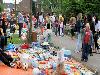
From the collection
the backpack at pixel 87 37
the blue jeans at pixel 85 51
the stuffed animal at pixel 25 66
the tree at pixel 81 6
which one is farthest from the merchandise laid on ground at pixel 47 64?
the tree at pixel 81 6

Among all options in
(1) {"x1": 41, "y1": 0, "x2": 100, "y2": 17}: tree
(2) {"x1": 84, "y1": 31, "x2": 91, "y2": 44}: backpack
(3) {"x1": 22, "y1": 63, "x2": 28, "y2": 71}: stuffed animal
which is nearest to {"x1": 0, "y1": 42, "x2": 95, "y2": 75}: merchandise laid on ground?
(3) {"x1": 22, "y1": 63, "x2": 28, "y2": 71}: stuffed animal

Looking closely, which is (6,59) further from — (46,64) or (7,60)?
(46,64)

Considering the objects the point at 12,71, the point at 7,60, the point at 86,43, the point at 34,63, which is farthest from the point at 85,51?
the point at 12,71

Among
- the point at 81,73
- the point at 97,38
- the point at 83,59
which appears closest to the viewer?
the point at 81,73

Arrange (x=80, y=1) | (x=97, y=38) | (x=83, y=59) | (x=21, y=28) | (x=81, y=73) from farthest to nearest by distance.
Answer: (x=80, y=1) → (x=21, y=28) → (x=97, y=38) → (x=83, y=59) → (x=81, y=73)

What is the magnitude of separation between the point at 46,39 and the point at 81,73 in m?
10.2

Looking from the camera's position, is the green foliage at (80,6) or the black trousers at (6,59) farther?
the green foliage at (80,6)

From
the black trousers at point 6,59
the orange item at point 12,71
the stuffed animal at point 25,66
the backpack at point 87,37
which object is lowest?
the orange item at point 12,71

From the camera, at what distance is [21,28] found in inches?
1282

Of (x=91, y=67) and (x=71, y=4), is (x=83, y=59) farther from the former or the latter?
(x=71, y=4)

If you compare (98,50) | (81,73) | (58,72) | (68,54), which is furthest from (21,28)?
(58,72)

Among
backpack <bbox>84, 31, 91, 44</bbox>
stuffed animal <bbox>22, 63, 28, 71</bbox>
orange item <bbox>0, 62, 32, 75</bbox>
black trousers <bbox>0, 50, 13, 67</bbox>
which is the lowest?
orange item <bbox>0, 62, 32, 75</bbox>

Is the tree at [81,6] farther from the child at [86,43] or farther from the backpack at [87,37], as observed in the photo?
the backpack at [87,37]

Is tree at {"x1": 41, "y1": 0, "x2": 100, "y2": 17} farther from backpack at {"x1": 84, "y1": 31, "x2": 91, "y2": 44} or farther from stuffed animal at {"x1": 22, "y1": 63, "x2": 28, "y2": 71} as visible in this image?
stuffed animal at {"x1": 22, "y1": 63, "x2": 28, "y2": 71}
